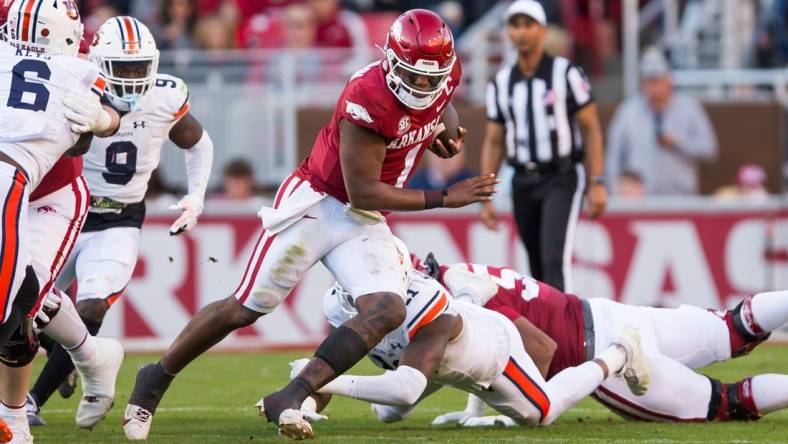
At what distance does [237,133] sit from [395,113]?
6.66 metres

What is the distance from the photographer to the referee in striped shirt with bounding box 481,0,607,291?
8477mm

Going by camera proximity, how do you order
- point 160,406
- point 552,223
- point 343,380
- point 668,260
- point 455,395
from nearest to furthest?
point 343,380
point 160,406
point 455,395
point 552,223
point 668,260

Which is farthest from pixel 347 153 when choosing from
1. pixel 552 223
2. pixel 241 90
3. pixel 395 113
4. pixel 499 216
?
pixel 241 90

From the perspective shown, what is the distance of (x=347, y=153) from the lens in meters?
5.56

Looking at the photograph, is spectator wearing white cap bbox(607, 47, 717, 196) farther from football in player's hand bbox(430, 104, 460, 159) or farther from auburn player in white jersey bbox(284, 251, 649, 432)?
auburn player in white jersey bbox(284, 251, 649, 432)

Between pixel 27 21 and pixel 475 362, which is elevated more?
pixel 27 21

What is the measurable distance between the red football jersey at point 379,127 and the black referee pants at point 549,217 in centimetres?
244

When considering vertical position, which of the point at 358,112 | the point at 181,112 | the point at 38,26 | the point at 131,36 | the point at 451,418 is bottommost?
the point at 451,418

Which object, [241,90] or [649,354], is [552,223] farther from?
[241,90]

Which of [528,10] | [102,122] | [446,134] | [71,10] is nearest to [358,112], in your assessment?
[446,134]

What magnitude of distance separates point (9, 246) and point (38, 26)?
3.01 feet

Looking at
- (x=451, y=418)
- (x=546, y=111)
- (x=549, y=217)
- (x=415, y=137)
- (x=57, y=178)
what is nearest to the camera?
(x=415, y=137)

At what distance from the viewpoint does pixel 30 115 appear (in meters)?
5.28

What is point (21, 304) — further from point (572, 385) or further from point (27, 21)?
point (572, 385)
